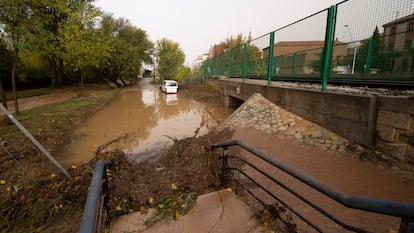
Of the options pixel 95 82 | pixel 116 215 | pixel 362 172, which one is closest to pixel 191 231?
pixel 116 215

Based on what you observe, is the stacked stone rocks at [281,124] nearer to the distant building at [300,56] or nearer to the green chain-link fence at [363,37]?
A: the green chain-link fence at [363,37]

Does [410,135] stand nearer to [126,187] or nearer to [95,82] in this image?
[126,187]

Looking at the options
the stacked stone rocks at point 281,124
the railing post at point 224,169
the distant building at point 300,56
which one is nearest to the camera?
the railing post at point 224,169

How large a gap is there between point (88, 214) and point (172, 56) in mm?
37667

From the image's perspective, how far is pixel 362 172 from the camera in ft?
11.8

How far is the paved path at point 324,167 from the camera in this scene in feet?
8.94

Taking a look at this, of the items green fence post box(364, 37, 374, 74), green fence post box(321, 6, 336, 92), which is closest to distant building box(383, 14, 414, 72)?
green fence post box(364, 37, 374, 74)

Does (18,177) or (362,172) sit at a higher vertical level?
(362,172)

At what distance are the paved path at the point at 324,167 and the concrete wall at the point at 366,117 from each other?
22cm

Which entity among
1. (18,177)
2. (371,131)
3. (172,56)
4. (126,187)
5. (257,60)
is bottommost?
(18,177)

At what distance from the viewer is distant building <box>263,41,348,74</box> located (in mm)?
6626

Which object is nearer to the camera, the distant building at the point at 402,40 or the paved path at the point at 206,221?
the paved path at the point at 206,221

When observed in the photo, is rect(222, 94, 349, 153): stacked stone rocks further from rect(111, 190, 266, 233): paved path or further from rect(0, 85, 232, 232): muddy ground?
rect(111, 190, 266, 233): paved path

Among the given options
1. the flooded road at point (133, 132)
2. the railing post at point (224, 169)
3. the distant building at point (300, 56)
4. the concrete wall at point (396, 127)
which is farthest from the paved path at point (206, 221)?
the distant building at point (300, 56)
